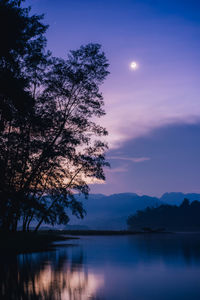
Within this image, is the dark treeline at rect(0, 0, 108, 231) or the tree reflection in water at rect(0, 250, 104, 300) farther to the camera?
the dark treeline at rect(0, 0, 108, 231)

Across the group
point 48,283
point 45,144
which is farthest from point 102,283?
point 45,144

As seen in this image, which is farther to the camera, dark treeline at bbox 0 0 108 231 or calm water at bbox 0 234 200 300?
dark treeline at bbox 0 0 108 231

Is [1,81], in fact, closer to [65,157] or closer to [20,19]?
[20,19]

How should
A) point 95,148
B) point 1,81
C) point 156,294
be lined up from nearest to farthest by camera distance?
point 156,294, point 1,81, point 95,148

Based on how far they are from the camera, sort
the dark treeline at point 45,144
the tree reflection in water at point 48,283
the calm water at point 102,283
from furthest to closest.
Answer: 1. the dark treeline at point 45,144
2. the calm water at point 102,283
3. the tree reflection in water at point 48,283

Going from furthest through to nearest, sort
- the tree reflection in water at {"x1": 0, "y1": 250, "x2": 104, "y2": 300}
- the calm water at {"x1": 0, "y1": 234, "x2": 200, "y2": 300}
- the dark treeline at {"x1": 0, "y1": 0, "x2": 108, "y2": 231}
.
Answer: the dark treeline at {"x1": 0, "y1": 0, "x2": 108, "y2": 231} < the calm water at {"x1": 0, "y1": 234, "x2": 200, "y2": 300} < the tree reflection in water at {"x1": 0, "y1": 250, "x2": 104, "y2": 300}

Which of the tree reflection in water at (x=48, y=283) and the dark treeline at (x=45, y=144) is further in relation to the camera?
the dark treeline at (x=45, y=144)

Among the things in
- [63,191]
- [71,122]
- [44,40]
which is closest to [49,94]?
[71,122]

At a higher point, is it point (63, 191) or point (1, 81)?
point (1, 81)

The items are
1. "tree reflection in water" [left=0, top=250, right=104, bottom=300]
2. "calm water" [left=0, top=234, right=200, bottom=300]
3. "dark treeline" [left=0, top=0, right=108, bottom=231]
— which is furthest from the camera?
"dark treeline" [left=0, top=0, right=108, bottom=231]

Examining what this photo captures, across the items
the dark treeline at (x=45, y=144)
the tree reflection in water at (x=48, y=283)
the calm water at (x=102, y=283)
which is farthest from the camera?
the dark treeline at (x=45, y=144)

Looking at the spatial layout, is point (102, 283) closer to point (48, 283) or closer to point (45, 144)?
point (48, 283)

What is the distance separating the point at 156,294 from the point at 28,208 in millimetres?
17575

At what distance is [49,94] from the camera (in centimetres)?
3259
